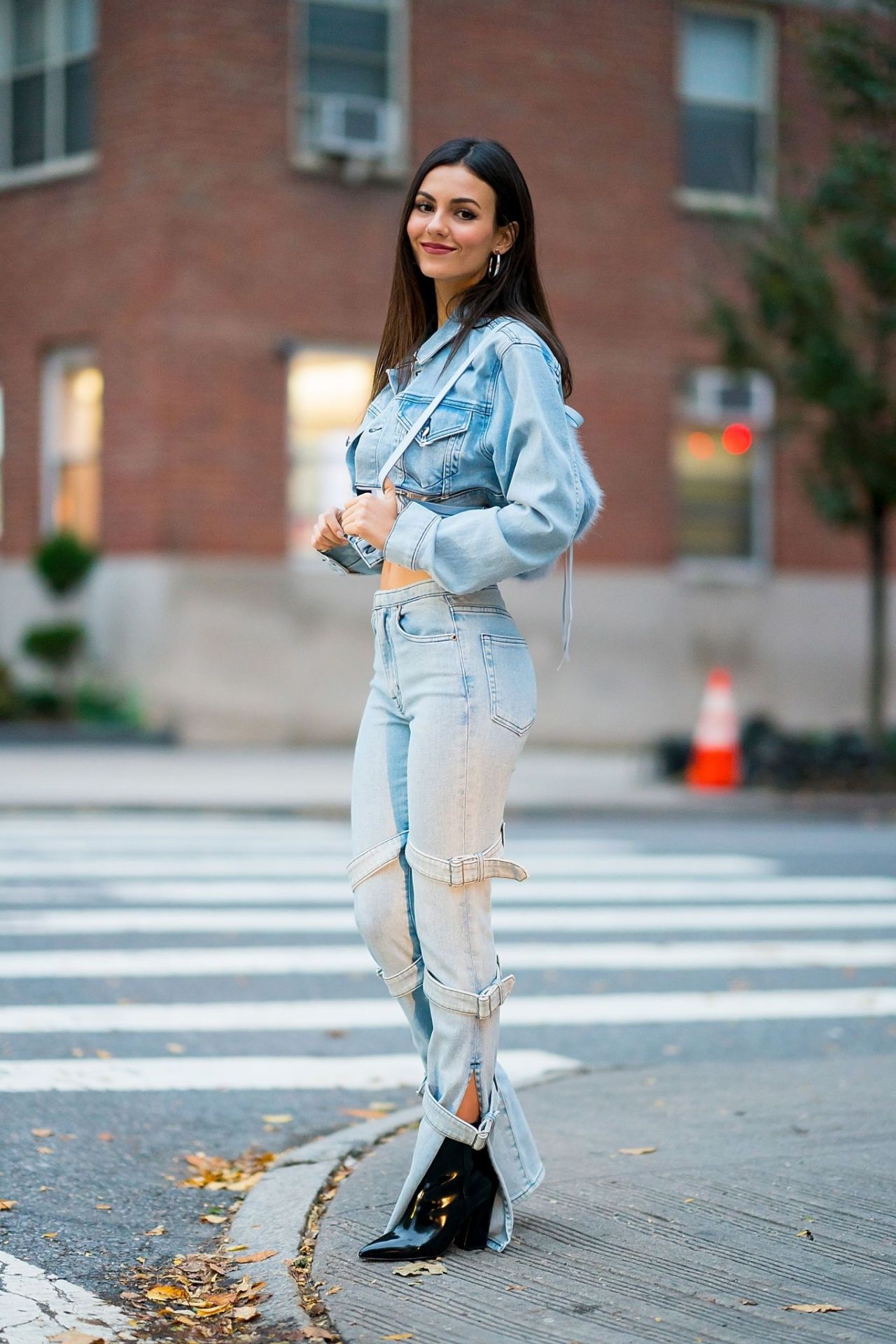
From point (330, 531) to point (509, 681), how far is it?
49 cm

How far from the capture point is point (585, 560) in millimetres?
20562

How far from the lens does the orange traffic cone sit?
15898 mm

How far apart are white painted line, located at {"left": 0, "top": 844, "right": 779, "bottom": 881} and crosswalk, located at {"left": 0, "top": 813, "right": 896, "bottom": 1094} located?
0.03 m

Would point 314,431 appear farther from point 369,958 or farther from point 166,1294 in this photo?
point 166,1294

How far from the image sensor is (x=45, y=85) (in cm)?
1975

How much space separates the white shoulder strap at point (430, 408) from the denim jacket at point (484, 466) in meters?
0.01

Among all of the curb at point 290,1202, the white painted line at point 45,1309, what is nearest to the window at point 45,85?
the curb at point 290,1202

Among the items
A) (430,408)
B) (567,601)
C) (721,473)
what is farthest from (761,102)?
(430,408)

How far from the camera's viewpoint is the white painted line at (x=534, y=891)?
31.4 ft

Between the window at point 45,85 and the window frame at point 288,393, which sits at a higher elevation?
the window at point 45,85

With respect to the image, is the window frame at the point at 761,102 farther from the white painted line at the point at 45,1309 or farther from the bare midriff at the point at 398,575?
the white painted line at the point at 45,1309

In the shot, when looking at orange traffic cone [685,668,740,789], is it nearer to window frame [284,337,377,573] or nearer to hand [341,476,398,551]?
window frame [284,337,377,573]

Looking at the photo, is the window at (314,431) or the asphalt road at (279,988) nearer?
the asphalt road at (279,988)

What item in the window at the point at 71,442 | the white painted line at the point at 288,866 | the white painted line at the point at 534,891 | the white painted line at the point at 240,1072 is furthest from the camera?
the window at the point at 71,442
